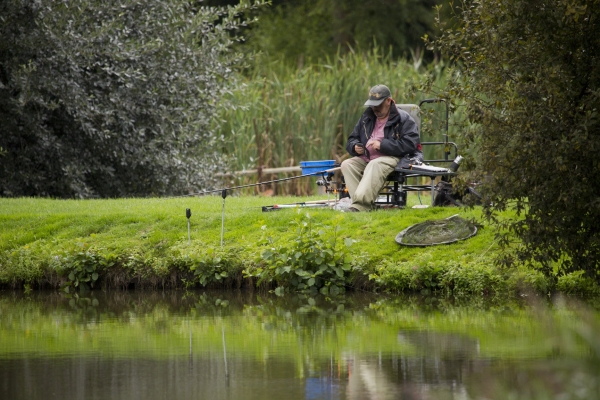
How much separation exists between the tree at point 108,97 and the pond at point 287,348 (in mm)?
6977

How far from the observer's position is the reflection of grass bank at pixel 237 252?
37.9 feet

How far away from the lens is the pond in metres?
7.11

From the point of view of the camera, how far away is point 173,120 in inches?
789

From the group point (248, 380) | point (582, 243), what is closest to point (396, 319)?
point (582, 243)

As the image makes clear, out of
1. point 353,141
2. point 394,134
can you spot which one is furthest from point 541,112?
point 353,141

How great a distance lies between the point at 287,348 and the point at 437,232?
3.96 m

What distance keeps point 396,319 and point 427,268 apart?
1538 mm

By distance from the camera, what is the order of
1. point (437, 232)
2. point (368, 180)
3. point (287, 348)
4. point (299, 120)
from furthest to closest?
point (299, 120) → point (368, 180) → point (437, 232) → point (287, 348)

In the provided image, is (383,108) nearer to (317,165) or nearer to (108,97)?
(317,165)

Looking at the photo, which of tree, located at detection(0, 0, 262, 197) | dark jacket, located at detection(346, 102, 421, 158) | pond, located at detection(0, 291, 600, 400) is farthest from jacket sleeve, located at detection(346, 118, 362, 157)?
tree, located at detection(0, 0, 262, 197)

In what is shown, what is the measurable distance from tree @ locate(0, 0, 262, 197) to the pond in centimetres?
698

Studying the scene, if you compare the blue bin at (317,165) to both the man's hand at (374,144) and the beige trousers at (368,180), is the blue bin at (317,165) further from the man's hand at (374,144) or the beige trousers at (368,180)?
the man's hand at (374,144)

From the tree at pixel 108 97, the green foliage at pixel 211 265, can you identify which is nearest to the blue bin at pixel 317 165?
the green foliage at pixel 211 265

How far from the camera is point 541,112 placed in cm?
920
